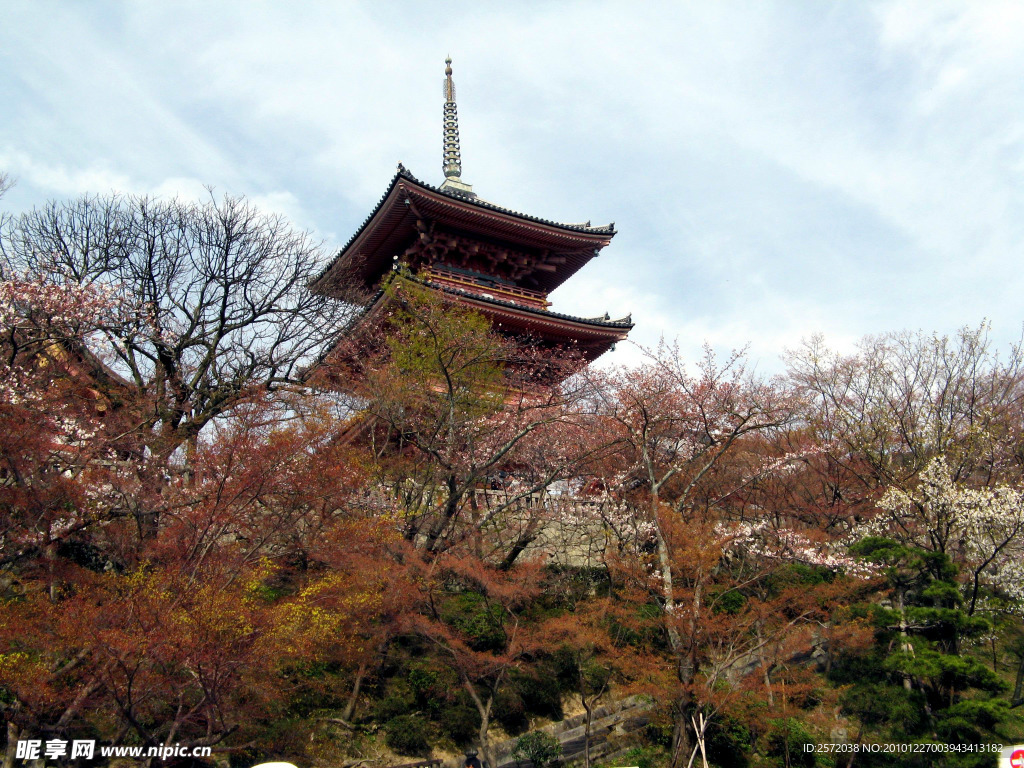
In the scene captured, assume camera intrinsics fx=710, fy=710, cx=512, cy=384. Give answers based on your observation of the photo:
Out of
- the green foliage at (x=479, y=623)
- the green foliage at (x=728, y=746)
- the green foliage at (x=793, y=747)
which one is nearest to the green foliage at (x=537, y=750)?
the green foliage at (x=479, y=623)

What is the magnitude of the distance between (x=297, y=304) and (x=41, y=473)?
8.60 m

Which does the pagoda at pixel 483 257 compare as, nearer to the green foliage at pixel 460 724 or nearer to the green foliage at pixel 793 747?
the green foliage at pixel 460 724

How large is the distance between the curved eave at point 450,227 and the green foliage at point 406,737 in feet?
39.5

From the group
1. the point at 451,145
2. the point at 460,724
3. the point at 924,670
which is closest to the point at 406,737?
the point at 460,724

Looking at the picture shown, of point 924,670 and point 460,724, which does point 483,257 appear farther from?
point 924,670

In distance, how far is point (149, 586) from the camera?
9.09 meters

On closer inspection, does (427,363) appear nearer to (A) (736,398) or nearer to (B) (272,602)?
(B) (272,602)

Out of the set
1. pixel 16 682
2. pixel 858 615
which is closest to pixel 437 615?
pixel 16 682

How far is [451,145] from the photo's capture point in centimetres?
3100

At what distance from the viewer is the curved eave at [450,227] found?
71.9ft

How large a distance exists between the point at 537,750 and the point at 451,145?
2514 centimetres

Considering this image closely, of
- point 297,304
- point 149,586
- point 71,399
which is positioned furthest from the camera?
point 297,304

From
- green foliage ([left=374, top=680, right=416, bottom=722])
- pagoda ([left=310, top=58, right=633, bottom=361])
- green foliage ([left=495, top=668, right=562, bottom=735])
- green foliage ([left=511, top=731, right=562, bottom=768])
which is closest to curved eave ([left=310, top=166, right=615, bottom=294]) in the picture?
pagoda ([left=310, top=58, right=633, bottom=361])

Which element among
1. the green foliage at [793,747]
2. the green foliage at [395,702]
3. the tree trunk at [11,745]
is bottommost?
the green foliage at [793,747]
